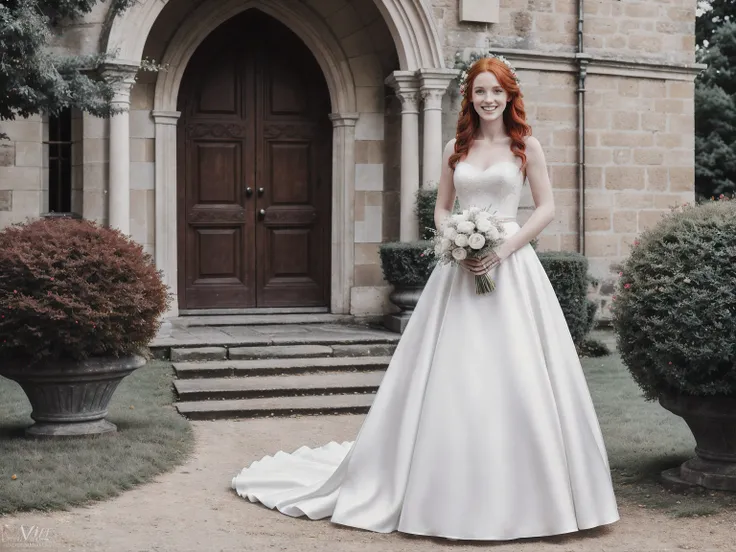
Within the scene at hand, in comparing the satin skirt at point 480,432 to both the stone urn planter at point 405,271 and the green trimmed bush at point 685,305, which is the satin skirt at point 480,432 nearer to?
the green trimmed bush at point 685,305

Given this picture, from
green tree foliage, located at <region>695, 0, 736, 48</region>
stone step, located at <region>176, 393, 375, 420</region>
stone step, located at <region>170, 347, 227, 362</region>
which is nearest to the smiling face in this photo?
stone step, located at <region>176, 393, 375, 420</region>

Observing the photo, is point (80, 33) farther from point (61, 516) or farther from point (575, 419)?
point (575, 419)

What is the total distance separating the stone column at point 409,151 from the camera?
10.3 m

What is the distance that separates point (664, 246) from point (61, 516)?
10.3 feet

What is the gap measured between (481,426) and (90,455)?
7.91 ft

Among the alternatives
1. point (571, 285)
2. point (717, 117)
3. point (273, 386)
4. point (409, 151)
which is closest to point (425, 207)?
point (409, 151)

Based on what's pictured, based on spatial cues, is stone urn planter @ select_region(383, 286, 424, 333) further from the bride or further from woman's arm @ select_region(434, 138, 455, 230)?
the bride

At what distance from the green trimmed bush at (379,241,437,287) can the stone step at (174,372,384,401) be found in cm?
146

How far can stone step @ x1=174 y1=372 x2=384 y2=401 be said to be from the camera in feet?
25.6

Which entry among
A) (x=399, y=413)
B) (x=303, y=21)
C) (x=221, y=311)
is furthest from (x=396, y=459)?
(x=303, y=21)

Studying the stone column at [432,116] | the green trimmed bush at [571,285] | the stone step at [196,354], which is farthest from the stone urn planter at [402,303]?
the stone step at [196,354]

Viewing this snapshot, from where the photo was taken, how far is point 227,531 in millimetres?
4539

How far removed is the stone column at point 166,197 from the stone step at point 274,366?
193cm

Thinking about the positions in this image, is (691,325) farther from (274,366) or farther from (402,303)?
(402,303)
